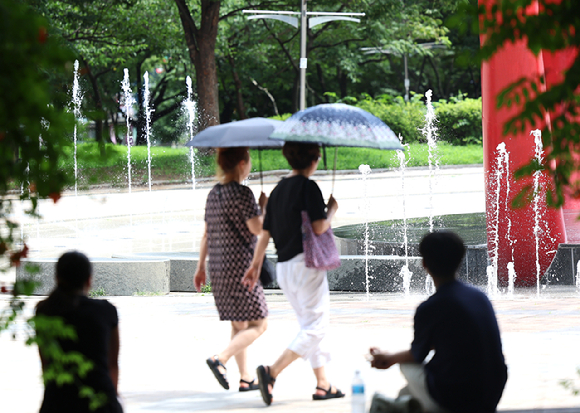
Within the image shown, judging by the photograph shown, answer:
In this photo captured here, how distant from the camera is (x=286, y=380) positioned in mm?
6094

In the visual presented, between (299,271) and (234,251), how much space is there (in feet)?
1.55

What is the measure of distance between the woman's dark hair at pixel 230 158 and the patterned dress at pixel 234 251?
0.10m

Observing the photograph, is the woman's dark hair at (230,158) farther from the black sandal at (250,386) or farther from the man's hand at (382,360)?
the man's hand at (382,360)

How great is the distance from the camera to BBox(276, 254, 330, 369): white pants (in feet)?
17.3

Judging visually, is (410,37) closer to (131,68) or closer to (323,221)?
(131,68)

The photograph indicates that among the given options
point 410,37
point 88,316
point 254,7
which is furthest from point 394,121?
point 88,316

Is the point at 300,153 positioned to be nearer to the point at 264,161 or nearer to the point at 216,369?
the point at 216,369

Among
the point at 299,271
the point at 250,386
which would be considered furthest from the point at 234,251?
the point at 250,386

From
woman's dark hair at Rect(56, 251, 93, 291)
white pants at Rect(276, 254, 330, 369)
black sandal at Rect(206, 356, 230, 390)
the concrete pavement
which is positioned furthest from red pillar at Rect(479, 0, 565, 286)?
woman's dark hair at Rect(56, 251, 93, 291)

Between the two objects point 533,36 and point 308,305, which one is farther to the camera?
point 308,305

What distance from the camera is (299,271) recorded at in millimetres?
5273

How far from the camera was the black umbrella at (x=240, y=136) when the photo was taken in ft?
18.4

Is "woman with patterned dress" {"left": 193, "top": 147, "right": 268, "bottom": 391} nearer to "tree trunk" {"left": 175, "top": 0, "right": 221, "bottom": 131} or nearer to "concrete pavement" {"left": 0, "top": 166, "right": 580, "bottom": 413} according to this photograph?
"concrete pavement" {"left": 0, "top": 166, "right": 580, "bottom": 413}

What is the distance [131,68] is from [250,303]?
4229cm
